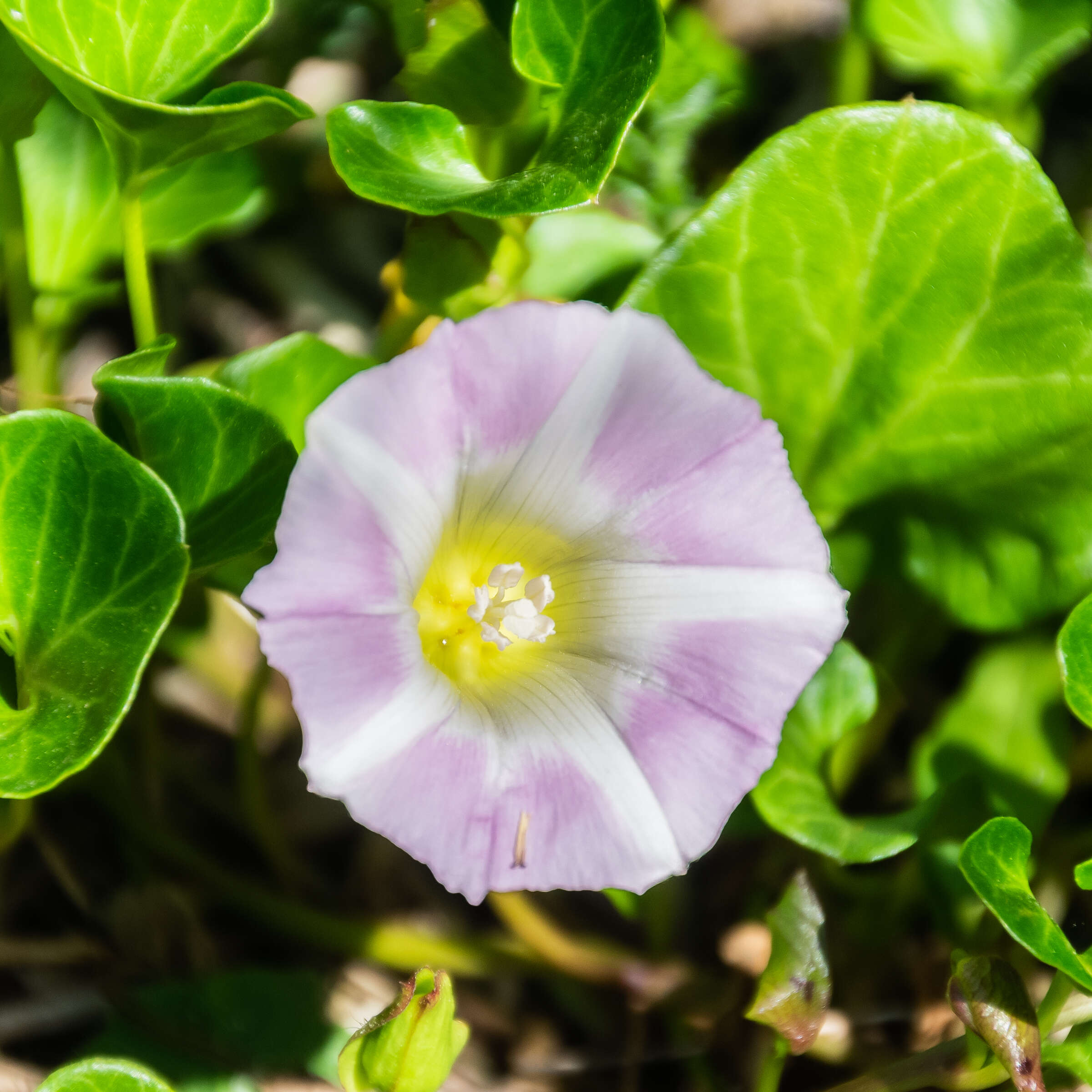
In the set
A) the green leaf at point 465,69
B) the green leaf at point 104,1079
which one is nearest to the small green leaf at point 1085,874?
the green leaf at point 104,1079

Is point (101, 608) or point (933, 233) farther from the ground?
point (933, 233)

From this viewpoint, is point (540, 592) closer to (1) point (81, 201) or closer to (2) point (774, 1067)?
(2) point (774, 1067)

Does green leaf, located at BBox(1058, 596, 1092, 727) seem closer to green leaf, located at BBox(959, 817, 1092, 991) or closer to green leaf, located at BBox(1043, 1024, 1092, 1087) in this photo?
green leaf, located at BBox(959, 817, 1092, 991)

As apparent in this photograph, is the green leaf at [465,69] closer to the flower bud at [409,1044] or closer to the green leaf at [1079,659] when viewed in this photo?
the green leaf at [1079,659]

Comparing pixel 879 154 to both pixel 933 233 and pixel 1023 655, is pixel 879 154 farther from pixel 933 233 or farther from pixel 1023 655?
pixel 1023 655

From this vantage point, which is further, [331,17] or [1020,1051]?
[331,17]

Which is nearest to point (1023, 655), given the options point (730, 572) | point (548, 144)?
point (730, 572)

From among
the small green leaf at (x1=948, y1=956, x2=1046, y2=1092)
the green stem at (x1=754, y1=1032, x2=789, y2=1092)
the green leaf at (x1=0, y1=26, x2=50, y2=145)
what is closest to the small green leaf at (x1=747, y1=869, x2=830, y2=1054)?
the green stem at (x1=754, y1=1032, x2=789, y2=1092)
